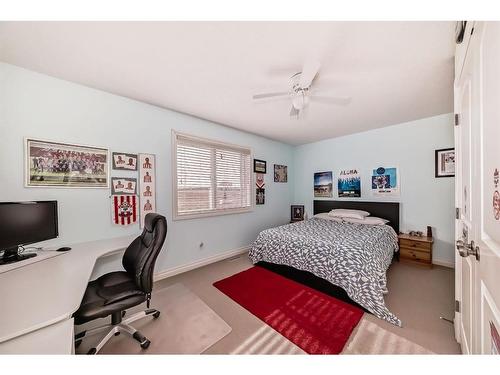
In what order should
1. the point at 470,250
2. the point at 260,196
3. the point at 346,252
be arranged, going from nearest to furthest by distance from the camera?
the point at 470,250, the point at 346,252, the point at 260,196

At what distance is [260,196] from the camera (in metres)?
3.92

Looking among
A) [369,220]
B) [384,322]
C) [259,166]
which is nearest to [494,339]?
[384,322]

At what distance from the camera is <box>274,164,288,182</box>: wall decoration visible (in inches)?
168

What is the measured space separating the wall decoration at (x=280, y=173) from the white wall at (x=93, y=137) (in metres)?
1.34

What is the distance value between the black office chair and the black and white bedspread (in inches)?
65.2

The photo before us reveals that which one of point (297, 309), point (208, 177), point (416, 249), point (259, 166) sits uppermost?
point (259, 166)

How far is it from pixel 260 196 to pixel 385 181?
232cm

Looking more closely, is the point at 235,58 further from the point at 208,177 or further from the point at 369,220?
the point at 369,220

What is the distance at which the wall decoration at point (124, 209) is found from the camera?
2.22 meters

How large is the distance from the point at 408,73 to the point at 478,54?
3.97 ft

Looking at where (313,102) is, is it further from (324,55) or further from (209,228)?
(209,228)

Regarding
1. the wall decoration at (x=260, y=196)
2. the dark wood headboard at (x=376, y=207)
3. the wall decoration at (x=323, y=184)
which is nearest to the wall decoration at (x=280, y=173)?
the wall decoration at (x=260, y=196)

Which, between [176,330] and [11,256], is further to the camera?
[176,330]
